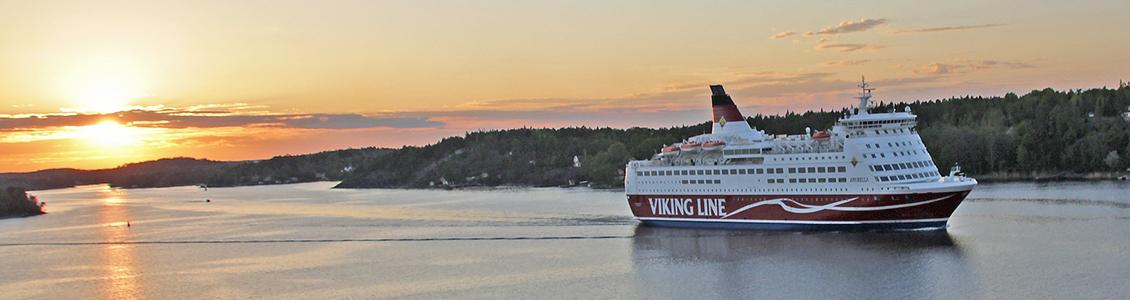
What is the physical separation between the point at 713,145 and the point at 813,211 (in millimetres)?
5377

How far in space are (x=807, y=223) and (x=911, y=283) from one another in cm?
943

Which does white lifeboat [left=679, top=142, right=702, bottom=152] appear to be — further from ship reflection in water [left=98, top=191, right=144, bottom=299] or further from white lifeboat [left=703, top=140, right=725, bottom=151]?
ship reflection in water [left=98, top=191, right=144, bottom=299]

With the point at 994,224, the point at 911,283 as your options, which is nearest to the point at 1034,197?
the point at 994,224

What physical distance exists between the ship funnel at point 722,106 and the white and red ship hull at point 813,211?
4.63 m

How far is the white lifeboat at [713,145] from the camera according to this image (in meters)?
39.1

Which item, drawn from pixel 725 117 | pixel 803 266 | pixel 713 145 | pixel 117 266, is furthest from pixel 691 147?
pixel 117 266

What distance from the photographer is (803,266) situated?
97.5 feet

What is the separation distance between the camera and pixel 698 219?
39.7 meters

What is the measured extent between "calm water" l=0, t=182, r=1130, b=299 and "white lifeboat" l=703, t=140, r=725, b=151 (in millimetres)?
3419

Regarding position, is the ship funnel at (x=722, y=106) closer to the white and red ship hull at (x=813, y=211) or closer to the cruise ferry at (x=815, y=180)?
the cruise ferry at (x=815, y=180)

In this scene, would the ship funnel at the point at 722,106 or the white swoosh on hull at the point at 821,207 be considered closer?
the white swoosh on hull at the point at 821,207

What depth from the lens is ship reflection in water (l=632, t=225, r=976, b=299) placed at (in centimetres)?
2628

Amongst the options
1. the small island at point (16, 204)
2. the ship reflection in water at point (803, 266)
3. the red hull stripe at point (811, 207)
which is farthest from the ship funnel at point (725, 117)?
the small island at point (16, 204)

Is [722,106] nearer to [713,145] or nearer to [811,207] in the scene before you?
[713,145]
